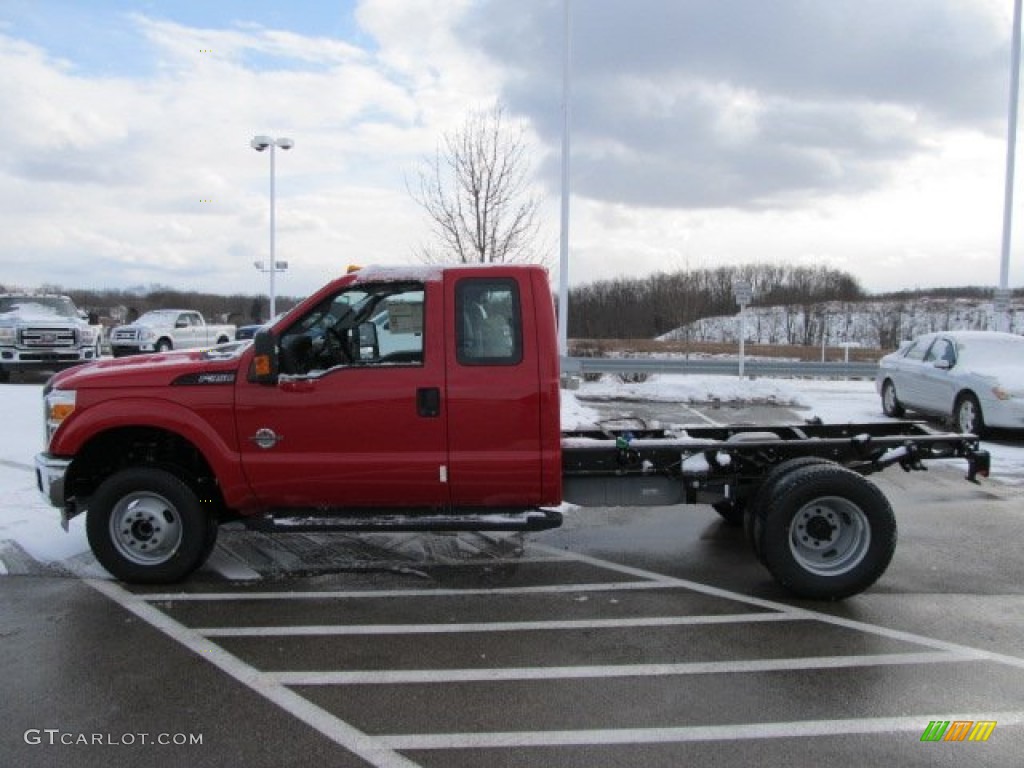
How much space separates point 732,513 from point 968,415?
6.67 meters

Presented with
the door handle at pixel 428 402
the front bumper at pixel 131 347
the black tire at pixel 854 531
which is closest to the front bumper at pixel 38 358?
the front bumper at pixel 131 347

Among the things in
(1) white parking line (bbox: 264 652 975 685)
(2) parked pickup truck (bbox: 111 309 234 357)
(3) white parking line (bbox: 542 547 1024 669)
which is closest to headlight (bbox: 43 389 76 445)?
(1) white parking line (bbox: 264 652 975 685)

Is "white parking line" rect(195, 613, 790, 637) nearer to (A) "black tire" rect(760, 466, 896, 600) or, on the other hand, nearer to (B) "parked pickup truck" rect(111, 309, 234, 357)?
(A) "black tire" rect(760, 466, 896, 600)

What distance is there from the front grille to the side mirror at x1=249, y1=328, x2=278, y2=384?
55.0ft

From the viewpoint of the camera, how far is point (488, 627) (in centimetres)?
479

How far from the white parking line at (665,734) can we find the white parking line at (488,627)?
1221 mm

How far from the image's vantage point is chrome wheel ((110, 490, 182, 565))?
540cm

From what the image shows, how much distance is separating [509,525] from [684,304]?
50.8m

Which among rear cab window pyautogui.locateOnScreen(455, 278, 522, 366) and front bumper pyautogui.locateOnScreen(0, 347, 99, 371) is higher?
rear cab window pyautogui.locateOnScreen(455, 278, 522, 366)

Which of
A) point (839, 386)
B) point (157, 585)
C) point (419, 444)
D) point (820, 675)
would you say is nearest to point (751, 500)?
point (820, 675)

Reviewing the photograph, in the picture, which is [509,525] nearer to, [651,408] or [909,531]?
[909,531]

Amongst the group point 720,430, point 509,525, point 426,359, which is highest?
point 426,359

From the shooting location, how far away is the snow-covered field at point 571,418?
257 inches

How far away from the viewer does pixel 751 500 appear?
217 inches
